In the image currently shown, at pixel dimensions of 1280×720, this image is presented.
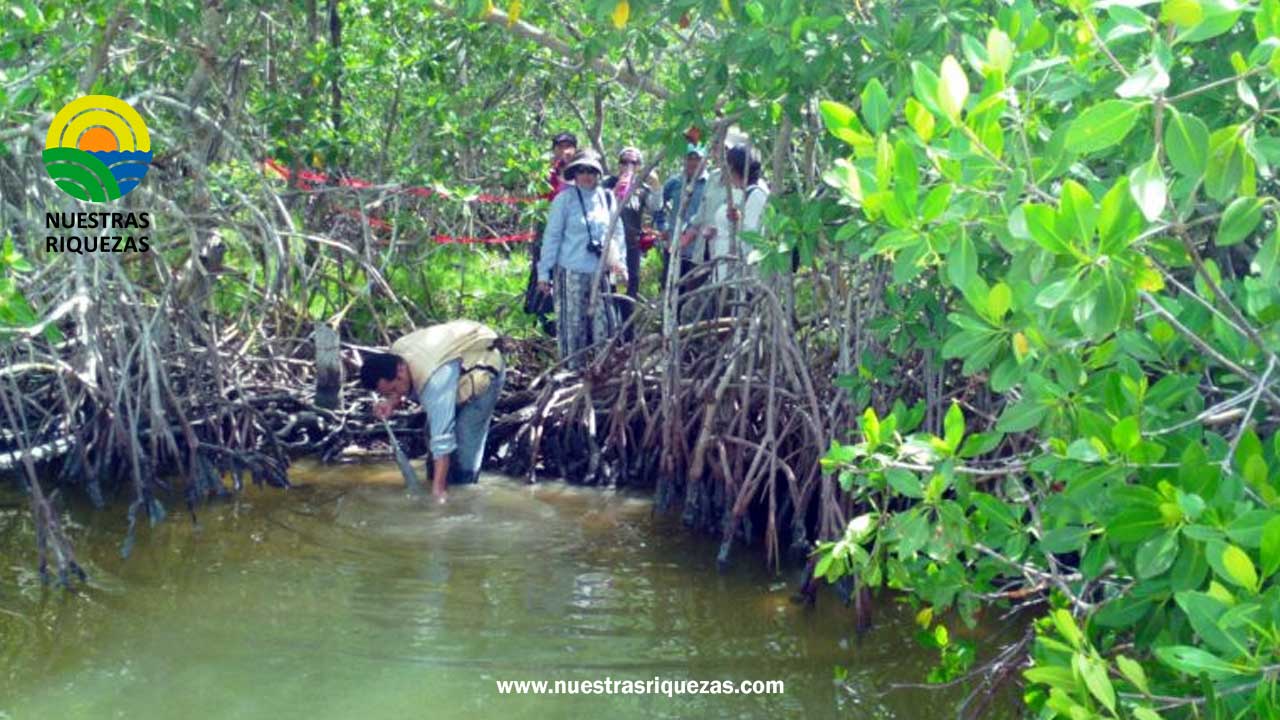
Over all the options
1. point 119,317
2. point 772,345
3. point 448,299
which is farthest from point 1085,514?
point 448,299

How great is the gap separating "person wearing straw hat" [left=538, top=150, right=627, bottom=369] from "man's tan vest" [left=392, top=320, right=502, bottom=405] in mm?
736

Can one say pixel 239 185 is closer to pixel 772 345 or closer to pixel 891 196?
pixel 772 345

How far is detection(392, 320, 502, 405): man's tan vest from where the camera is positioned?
5.74 m

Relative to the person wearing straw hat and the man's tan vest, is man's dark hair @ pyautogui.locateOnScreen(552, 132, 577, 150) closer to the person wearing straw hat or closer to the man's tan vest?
the person wearing straw hat

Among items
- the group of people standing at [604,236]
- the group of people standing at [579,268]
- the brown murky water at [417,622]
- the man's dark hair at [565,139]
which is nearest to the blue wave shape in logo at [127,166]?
the group of people standing at [579,268]

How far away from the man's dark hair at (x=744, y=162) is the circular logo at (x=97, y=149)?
230cm

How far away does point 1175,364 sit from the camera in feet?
→ 8.77

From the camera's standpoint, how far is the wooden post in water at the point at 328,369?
21.9 ft

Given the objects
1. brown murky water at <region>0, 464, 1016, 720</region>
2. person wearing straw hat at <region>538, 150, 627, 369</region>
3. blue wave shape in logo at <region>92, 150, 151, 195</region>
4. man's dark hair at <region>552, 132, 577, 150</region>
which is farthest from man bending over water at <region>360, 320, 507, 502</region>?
man's dark hair at <region>552, 132, 577, 150</region>

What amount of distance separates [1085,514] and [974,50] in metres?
0.79

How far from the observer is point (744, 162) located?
19.3 feet

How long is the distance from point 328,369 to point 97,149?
1.73m

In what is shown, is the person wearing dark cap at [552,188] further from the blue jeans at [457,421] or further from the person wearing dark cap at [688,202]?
the blue jeans at [457,421]

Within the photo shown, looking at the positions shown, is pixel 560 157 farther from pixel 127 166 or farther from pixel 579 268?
pixel 127 166
